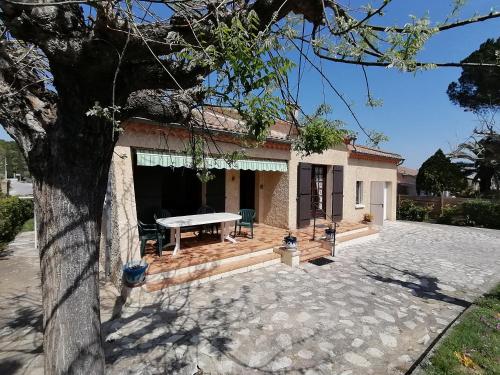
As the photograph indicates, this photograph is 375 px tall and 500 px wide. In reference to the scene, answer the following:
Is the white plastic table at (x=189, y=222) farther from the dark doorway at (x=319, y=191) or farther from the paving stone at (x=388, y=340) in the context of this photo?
the dark doorway at (x=319, y=191)

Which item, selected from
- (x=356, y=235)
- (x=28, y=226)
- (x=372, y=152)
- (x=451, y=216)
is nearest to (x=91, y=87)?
(x=356, y=235)

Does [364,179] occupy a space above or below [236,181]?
above

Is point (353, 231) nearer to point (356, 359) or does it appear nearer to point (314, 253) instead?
point (314, 253)

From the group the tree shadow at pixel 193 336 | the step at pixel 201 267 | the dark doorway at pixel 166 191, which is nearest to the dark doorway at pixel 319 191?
the dark doorway at pixel 166 191

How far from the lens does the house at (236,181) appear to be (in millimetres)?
7789

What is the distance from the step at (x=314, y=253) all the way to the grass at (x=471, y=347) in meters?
4.94

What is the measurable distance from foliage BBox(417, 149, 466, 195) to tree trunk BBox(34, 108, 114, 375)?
105ft

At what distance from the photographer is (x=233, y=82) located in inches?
97.7

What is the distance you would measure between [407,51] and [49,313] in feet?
13.6

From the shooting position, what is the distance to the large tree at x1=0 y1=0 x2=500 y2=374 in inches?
92.1

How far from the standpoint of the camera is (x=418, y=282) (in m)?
8.67

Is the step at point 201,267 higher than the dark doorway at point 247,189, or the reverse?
the dark doorway at point 247,189

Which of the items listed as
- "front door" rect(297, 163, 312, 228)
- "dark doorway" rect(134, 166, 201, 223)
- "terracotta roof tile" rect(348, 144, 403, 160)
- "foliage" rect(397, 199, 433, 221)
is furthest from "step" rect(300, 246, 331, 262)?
"foliage" rect(397, 199, 433, 221)

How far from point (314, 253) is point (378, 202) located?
28.9 feet
